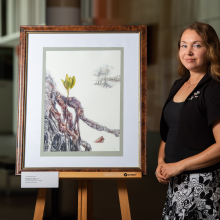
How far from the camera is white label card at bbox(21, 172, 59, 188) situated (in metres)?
1.50

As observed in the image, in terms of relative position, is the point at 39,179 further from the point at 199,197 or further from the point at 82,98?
the point at 199,197

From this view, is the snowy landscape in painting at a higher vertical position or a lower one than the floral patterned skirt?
higher

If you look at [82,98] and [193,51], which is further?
[82,98]

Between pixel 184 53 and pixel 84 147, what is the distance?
674mm

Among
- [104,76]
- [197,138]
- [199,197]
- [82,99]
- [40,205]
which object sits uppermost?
[104,76]

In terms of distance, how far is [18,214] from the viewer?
Answer: 2945 millimetres

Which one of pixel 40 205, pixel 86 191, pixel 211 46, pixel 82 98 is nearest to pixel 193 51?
pixel 211 46

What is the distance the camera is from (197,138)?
4.24 ft

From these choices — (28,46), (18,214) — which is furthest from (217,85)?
(18,214)

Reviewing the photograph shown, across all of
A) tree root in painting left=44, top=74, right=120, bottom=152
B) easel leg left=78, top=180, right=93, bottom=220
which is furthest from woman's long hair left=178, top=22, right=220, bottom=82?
easel leg left=78, top=180, right=93, bottom=220

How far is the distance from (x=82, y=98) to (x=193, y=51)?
0.60m

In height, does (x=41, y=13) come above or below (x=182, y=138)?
above

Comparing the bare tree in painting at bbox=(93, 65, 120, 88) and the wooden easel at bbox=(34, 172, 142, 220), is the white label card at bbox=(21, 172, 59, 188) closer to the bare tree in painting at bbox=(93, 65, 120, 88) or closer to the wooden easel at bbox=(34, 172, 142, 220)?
the wooden easel at bbox=(34, 172, 142, 220)

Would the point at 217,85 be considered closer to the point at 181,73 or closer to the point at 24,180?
the point at 181,73
